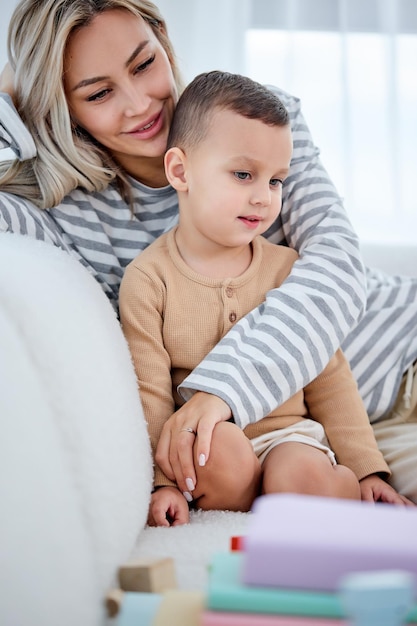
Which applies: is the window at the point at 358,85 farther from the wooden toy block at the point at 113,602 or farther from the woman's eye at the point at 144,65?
the wooden toy block at the point at 113,602

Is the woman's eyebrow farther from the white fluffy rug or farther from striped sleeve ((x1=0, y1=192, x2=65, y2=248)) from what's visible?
the white fluffy rug

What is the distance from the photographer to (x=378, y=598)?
1.41 feet

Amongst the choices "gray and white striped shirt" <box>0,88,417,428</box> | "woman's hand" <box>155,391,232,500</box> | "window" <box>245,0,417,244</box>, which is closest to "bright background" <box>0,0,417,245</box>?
"window" <box>245,0,417,244</box>

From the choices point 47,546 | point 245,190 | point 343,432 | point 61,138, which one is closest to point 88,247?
point 61,138

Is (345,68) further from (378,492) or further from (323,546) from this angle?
(323,546)

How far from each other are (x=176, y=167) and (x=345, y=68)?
47.7 inches

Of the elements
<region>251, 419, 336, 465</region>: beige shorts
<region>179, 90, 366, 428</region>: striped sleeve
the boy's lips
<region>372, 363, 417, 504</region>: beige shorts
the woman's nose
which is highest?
the woman's nose

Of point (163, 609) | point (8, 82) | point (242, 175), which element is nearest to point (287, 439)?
point (242, 175)

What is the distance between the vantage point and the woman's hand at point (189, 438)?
0.94 meters

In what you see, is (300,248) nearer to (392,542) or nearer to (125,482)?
(125,482)

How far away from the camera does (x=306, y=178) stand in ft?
4.30

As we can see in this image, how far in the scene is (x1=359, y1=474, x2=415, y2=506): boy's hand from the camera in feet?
3.42

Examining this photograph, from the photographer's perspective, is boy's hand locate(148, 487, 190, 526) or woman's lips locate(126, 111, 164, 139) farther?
woman's lips locate(126, 111, 164, 139)

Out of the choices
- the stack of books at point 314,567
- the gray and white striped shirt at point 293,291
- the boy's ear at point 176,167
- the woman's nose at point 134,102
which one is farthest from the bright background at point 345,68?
the stack of books at point 314,567
